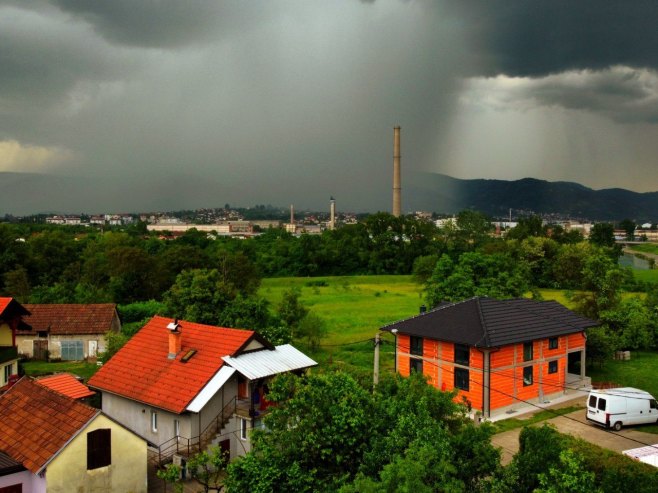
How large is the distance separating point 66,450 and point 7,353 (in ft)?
36.1

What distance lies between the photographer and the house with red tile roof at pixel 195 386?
2223cm

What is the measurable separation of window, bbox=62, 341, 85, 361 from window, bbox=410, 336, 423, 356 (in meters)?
25.1

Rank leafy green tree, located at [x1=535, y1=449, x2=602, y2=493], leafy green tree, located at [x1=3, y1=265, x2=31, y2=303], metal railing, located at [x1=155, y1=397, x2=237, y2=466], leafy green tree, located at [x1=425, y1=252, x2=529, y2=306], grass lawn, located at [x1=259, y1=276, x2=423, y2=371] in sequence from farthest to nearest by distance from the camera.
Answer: leafy green tree, located at [x1=3, y1=265, x2=31, y2=303] → grass lawn, located at [x1=259, y1=276, x2=423, y2=371] → leafy green tree, located at [x1=425, y1=252, x2=529, y2=306] → metal railing, located at [x1=155, y1=397, x2=237, y2=466] → leafy green tree, located at [x1=535, y1=449, x2=602, y2=493]

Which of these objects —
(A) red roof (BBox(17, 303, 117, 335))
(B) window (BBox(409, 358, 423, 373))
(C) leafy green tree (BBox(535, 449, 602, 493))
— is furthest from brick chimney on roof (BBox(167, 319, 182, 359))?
(A) red roof (BBox(17, 303, 117, 335))

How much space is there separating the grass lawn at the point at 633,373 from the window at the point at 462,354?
421 inches

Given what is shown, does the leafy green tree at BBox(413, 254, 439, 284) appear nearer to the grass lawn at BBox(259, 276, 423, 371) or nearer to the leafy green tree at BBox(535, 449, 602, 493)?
the grass lawn at BBox(259, 276, 423, 371)

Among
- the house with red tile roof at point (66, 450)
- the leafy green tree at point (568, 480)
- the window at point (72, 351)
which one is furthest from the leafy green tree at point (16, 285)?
the leafy green tree at point (568, 480)

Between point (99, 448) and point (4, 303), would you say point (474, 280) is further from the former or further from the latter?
point (99, 448)

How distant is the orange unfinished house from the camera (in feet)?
93.2

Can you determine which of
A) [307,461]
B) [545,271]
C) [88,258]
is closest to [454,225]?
[545,271]

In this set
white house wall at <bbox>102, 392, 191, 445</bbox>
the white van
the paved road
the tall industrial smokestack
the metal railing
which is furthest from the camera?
the tall industrial smokestack

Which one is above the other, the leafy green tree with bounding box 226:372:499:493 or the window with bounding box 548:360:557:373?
the leafy green tree with bounding box 226:372:499:493

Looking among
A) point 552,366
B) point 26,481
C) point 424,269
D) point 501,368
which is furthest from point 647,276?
point 26,481

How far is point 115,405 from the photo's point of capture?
84.2ft
